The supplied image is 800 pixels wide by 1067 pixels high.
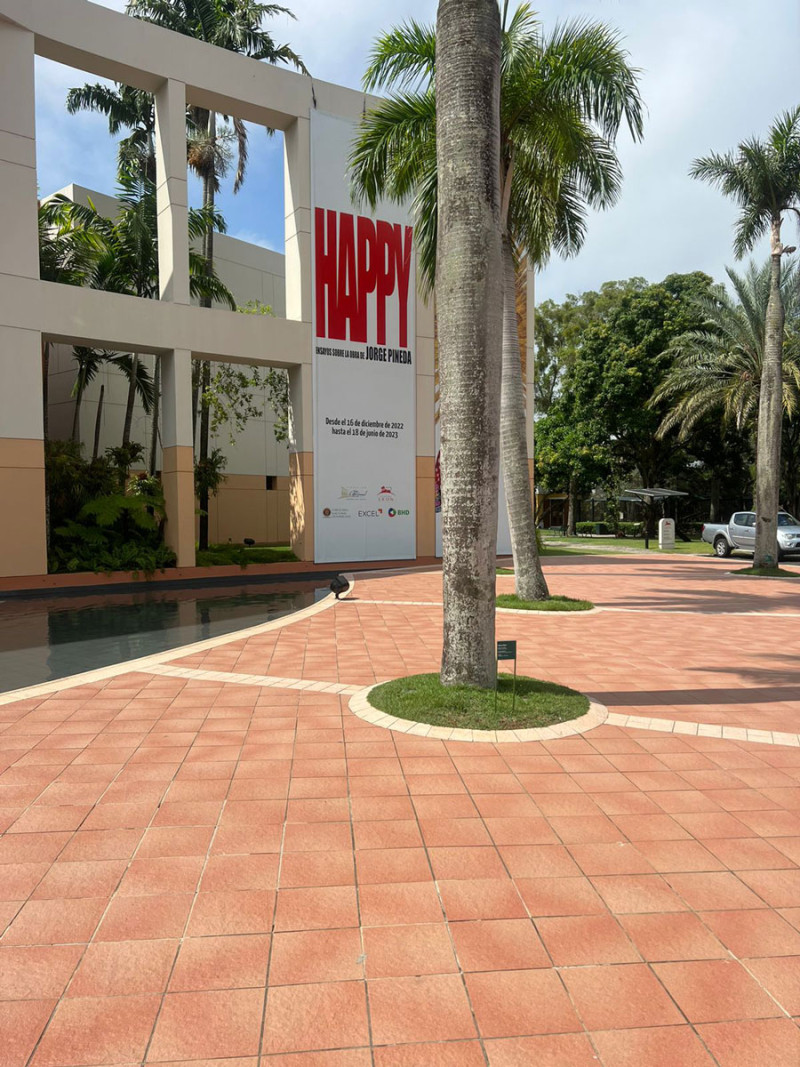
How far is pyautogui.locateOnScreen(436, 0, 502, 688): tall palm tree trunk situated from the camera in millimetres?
6254

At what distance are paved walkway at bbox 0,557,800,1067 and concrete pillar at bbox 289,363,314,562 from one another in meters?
14.7

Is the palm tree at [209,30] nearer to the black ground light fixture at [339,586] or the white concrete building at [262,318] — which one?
the white concrete building at [262,318]

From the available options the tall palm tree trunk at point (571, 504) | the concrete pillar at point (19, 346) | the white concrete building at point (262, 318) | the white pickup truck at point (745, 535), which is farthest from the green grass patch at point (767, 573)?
the tall palm tree trunk at point (571, 504)

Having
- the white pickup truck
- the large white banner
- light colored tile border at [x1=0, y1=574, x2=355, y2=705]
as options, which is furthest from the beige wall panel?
the white pickup truck

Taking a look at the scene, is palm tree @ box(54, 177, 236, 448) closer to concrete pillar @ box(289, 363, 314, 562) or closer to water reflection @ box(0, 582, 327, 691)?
concrete pillar @ box(289, 363, 314, 562)

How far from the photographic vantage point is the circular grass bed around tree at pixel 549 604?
12516 millimetres

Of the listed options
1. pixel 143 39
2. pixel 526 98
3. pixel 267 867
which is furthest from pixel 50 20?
pixel 267 867

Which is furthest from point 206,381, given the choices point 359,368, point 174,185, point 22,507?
point 22,507

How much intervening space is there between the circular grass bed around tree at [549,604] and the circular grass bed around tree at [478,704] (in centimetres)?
564

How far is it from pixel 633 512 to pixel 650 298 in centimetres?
1976

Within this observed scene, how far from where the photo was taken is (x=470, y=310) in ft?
20.6

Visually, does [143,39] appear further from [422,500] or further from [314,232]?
[422,500]

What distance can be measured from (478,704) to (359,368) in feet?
56.8

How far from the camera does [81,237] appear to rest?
63.1ft
